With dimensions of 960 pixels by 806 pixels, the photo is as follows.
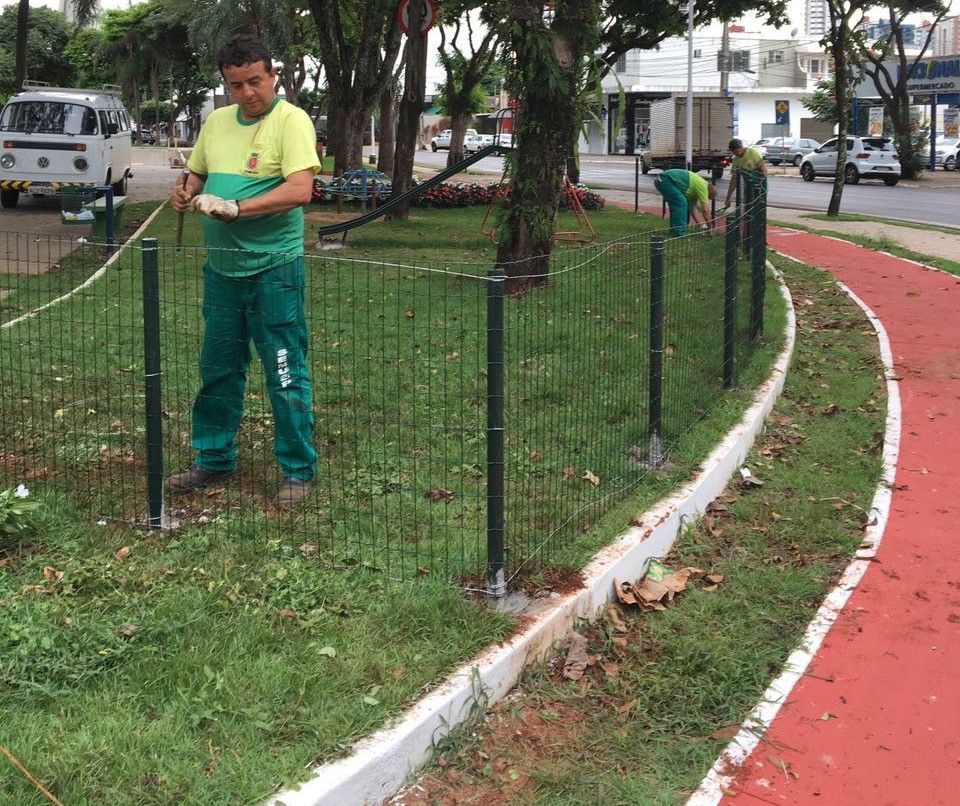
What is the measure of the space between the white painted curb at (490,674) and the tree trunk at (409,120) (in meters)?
13.7

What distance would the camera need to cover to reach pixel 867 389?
897 centimetres

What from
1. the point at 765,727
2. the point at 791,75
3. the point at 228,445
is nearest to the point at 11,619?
the point at 228,445

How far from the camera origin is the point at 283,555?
4.94 metres

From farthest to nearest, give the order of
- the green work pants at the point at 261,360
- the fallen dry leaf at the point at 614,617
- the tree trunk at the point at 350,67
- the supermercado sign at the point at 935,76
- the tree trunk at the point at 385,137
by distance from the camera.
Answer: the supermercado sign at the point at 935,76
the tree trunk at the point at 385,137
the tree trunk at the point at 350,67
the green work pants at the point at 261,360
the fallen dry leaf at the point at 614,617

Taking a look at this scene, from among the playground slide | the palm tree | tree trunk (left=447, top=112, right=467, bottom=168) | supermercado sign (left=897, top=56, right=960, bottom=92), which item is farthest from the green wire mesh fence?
supermercado sign (left=897, top=56, right=960, bottom=92)

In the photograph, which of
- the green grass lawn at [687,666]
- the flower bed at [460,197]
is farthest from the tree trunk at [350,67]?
the green grass lawn at [687,666]

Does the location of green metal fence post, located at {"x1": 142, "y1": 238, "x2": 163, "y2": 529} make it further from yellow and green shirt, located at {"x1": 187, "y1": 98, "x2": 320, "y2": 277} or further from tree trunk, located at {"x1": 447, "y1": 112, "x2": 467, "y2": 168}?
tree trunk, located at {"x1": 447, "y1": 112, "x2": 467, "y2": 168}

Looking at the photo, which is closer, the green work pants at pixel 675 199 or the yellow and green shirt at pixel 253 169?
the yellow and green shirt at pixel 253 169

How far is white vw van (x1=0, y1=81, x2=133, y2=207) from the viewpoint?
65.5 ft

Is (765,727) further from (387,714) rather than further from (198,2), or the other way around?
(198,2)

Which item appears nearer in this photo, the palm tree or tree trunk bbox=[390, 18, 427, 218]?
tree trunk bbox=[390, 18, 427, 218]

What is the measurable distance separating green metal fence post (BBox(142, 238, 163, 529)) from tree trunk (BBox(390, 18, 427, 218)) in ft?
47.8

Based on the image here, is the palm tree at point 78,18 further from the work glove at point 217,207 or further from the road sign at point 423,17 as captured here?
the work glove at point 217,207

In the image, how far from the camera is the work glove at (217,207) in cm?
496
